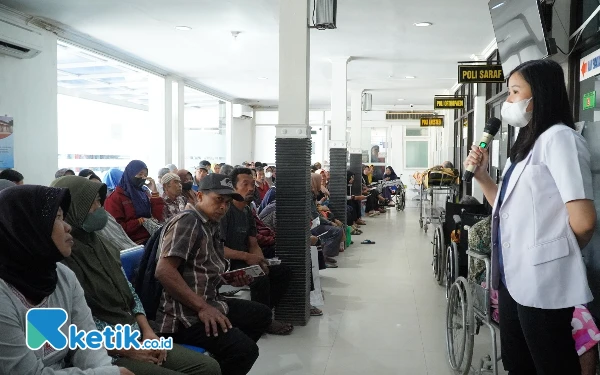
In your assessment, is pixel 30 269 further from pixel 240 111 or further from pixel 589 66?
pixel 240 111

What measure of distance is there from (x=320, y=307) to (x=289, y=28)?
255 centimetres

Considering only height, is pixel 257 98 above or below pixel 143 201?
above

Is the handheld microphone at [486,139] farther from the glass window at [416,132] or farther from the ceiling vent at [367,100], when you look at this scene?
the glass window at [416,132]

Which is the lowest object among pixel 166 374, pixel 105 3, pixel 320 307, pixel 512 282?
pixel 320 307

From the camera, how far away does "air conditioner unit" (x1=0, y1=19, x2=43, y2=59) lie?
261 inches

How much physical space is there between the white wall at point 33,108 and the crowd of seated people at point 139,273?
89.4 inches

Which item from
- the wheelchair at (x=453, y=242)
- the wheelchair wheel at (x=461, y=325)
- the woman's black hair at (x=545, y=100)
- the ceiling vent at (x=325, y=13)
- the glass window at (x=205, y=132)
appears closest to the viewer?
the woman's black hair at (x=545, y=100)

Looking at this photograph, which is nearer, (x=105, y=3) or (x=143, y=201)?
(x=143, y=201)

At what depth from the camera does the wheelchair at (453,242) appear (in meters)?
4.77

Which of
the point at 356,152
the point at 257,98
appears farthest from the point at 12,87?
the point at 257,98

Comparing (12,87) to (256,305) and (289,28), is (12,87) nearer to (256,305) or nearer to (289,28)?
(289,28)

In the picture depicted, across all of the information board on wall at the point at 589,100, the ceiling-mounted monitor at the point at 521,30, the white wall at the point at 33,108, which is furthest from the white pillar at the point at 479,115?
the white wall at the point at 33,108

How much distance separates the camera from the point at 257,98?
60.7 ft

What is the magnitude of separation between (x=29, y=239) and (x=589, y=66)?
4.16 meters
